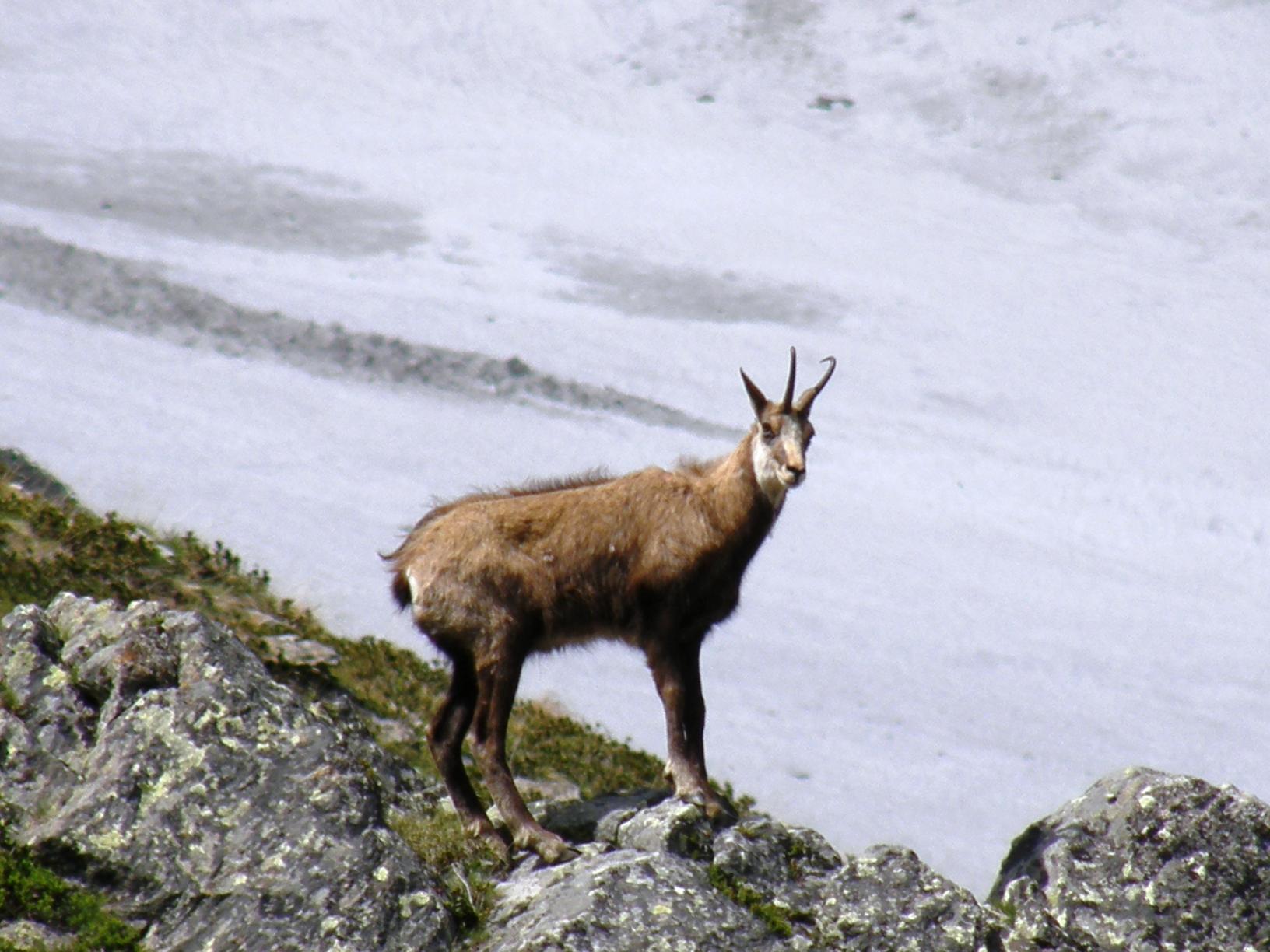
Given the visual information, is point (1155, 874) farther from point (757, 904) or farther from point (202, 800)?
point (202, 800)

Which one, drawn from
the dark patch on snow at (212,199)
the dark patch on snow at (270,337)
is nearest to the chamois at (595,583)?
the dark patch on snow at (270,337)

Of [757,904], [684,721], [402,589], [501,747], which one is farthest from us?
[402,589]

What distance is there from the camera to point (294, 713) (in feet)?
37.0

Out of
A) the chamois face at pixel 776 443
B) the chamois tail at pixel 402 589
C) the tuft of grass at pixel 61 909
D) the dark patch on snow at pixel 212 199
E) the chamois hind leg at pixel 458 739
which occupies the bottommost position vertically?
the tuft of grass at pixel 61 909

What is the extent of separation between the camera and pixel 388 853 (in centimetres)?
1038

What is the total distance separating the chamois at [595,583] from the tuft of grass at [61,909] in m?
2.84

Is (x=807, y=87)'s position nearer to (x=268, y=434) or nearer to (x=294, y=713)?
(x=268, y=434)

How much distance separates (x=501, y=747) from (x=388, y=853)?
5.09 feet

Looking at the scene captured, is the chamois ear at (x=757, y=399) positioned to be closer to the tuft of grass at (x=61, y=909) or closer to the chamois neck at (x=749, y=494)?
→ the chamois neck at (x=749, y=494)

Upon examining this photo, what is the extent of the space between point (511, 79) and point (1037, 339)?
67.8 ft

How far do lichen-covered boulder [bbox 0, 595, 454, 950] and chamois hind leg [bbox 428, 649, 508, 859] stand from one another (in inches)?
36.4

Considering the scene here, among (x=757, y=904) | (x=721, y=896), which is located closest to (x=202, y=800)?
(x=721, y=896)

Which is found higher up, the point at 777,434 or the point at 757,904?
the point at 777,434

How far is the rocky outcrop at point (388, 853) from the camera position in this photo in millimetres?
10023
